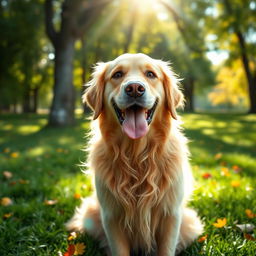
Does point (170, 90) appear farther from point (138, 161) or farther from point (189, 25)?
A: point (189, 25)

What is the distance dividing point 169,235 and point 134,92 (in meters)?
1.17

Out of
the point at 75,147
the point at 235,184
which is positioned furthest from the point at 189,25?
the point at 235,184

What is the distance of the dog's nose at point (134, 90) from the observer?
7.41ft

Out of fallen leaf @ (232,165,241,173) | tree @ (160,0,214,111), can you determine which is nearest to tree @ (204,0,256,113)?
tree @ (160,0,214,111)

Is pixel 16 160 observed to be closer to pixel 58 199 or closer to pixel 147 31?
pixel 58 199

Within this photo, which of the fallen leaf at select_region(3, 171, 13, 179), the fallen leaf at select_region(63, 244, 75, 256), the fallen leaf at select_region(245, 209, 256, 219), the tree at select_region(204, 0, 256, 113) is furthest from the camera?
the tree at select_region(204, 0, 256, 113)

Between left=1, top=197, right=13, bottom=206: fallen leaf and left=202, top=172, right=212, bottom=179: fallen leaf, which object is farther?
left=202, top=172, right=212, bottom=179: fallen leaf

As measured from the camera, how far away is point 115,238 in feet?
7.55

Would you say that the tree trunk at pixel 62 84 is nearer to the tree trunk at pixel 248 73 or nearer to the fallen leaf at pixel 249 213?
the fallen leaf at pixel 249 213

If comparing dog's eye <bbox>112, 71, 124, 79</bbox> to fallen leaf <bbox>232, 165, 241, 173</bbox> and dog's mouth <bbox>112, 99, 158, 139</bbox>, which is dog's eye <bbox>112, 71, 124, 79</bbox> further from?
fallen leaf <bbox>232, 165, 241, 173</bbox>

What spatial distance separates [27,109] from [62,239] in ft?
107

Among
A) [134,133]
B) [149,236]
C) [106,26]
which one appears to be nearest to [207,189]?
[149,236]

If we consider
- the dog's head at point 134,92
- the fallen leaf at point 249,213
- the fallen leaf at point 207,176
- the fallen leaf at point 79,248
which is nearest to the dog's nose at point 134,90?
the dog's head at point 134,92

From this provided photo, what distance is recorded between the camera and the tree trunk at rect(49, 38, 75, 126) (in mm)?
11242
